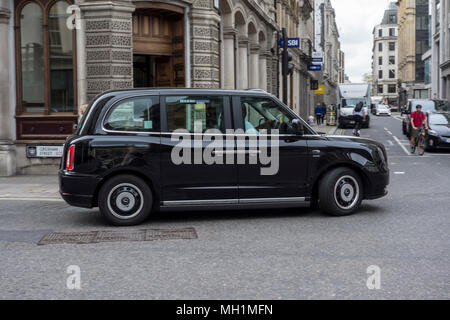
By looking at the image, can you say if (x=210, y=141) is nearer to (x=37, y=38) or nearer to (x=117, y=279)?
(x=117, y=279)

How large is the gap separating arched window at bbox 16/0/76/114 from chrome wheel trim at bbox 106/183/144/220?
759cm

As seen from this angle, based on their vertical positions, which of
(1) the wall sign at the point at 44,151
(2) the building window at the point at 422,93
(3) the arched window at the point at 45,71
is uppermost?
(2) the building window at the point at 422,93

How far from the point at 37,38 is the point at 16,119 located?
2090 mm

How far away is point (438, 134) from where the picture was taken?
20.3 metres

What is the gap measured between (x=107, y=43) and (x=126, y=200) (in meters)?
7.44

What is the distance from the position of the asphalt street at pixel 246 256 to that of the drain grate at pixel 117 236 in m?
0.16

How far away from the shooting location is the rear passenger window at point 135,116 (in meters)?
7.60

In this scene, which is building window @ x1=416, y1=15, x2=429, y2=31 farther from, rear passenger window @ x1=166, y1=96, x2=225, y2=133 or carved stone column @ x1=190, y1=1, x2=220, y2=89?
rear passenger window @ x1=166, y1=96, x2=225, y2=133

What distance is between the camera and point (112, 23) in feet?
45.9

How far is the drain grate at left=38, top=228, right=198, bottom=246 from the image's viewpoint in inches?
264

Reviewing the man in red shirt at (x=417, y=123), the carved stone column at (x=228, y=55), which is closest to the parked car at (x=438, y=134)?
the man in red shirt at (x=417, y=123)

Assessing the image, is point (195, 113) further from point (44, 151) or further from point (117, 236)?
point (44, 151)

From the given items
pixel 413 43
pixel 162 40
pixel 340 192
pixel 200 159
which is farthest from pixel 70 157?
pixel 413 43

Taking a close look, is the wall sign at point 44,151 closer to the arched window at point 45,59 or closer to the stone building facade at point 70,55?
the stone building facade at point 70,55
